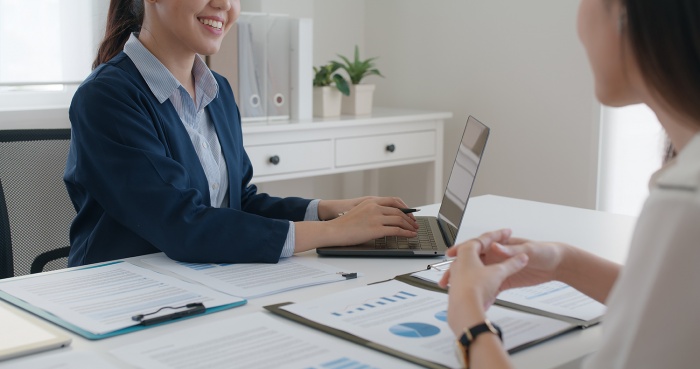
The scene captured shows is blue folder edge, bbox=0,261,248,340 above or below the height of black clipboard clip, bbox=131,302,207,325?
below

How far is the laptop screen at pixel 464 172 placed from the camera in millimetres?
1485

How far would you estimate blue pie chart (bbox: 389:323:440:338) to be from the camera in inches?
42.1

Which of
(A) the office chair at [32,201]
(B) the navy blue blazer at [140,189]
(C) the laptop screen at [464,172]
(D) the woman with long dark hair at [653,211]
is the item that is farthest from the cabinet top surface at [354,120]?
(D) the woman with long dark hair at [653,211]

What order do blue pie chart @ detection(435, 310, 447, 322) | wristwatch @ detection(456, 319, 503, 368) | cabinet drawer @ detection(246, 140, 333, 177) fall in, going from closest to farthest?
Answer: wristwatch @ detection(456, 319, 503, 368), blue pie chart @ detection(435, 310, 447, 322), cabinet drawer @ detection(246, 140, 333, 177)

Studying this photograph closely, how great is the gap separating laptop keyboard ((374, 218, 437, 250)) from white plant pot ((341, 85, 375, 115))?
168 centimetres

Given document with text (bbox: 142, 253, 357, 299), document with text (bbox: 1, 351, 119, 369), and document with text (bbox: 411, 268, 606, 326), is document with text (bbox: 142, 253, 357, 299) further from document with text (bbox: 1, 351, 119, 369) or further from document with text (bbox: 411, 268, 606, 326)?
document with text (bbox: 1, 351, 119, 369)

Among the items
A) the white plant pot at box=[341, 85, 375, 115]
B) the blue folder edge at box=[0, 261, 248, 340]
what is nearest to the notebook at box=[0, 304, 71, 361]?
the blue folder edge at box=[0, 261, 248, 340]

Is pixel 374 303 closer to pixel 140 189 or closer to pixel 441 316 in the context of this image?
pixel 441 316

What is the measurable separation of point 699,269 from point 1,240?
1498 mm

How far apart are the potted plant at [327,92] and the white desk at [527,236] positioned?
1.21 metres

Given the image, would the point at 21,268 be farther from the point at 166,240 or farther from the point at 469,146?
the point at 469,146

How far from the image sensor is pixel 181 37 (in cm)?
172

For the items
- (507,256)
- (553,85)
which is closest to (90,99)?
(507,256)

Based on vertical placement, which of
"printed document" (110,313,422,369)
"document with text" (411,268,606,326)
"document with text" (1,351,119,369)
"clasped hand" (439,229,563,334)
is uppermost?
"clasped hand" (439,229,563,334)
